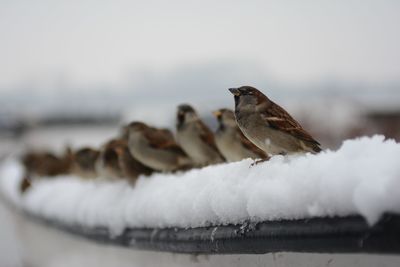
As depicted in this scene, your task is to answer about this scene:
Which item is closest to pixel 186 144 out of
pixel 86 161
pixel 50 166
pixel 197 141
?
pixel 197 141

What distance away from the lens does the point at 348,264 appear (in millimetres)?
2500

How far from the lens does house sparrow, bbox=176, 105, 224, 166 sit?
7.10 meters

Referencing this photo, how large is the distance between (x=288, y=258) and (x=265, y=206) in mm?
211

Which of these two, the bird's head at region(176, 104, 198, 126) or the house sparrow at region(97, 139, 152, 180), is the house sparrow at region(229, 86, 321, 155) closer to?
the house sparrow at region(97, 139, 152, 180)

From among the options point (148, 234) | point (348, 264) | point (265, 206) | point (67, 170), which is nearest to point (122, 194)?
point (148, 234)

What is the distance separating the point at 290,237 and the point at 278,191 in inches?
7.5

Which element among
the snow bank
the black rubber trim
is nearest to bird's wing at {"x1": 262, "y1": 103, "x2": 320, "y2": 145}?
the snow bank

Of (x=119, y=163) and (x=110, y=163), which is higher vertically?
(x=119, y=163)

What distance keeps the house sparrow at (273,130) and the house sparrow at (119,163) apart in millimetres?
1849

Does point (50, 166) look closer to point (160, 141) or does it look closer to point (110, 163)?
point (110, 163)

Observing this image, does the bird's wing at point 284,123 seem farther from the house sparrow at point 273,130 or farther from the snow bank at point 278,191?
the snow bank at point 278,191

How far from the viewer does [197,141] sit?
23.4 feet

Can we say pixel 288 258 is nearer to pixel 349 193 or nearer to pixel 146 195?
pixel 349 193

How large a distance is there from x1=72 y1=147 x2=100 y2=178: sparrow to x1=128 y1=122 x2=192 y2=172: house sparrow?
1854 mm
